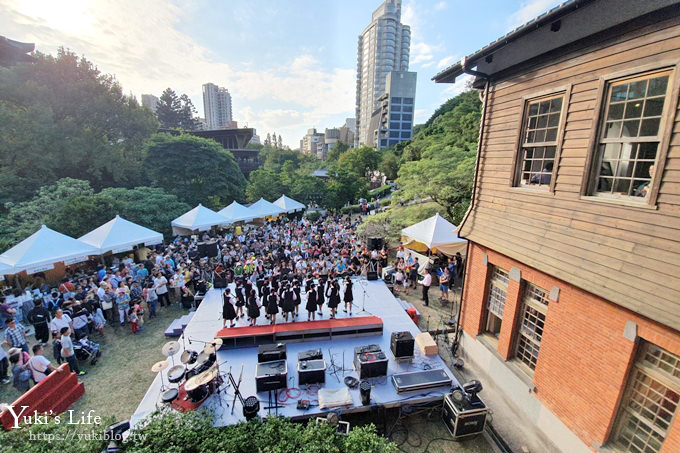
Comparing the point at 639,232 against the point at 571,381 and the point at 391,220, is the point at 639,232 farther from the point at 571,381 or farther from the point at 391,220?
the point at 391,220

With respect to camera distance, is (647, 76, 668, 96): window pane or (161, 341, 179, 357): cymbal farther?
(161, 341, 179, 357): cymbal

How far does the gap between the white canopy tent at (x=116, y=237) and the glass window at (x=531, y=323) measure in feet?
54.5

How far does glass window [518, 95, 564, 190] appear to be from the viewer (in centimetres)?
604

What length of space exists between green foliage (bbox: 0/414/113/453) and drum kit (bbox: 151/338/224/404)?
1.47 meters

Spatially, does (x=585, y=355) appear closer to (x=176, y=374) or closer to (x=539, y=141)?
(x=539, y=141)

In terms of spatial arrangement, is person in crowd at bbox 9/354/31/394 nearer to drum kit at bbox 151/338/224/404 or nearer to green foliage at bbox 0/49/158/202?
drum kit at bbox 151/338/224/404

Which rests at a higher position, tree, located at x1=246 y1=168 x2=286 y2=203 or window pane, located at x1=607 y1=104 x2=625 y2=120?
window pane, located at x1=607 y1=104 x2=625 y2=120

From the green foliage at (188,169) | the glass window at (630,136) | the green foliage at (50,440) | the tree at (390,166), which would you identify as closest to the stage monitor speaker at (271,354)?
the green foliage at (50,440)

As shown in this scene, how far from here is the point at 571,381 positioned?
17.4 ft

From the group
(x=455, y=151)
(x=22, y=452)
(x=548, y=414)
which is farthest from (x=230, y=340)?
(x=455, y=151)

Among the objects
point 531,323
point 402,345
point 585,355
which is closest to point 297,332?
point 402,345

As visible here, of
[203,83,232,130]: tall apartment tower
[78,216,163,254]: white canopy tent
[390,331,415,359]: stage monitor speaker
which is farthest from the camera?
[203,83,232,130]: tall apartment tower

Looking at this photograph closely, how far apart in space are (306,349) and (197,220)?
1322cm

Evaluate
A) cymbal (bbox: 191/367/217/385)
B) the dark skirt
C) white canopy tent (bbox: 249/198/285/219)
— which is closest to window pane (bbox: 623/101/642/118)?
cymbal (bbox: 191/367/217/385)
